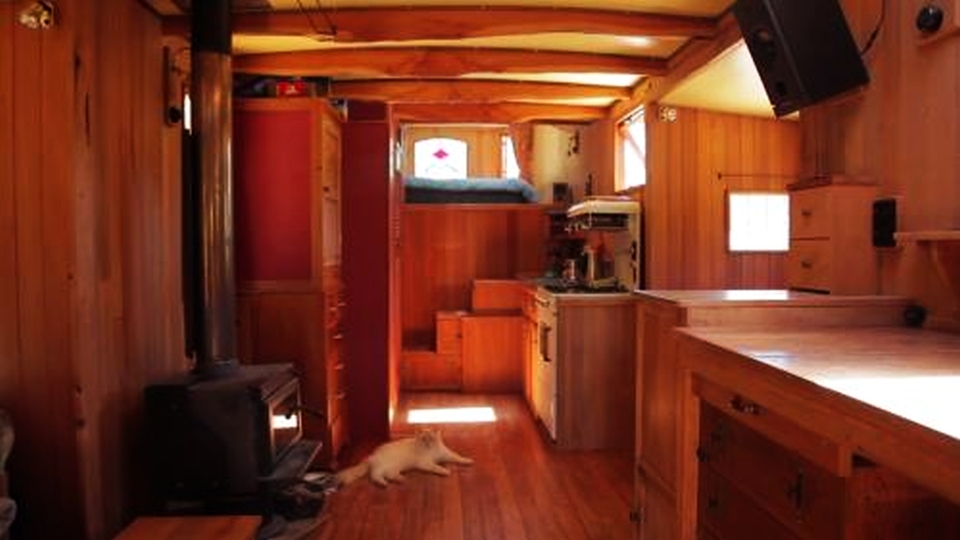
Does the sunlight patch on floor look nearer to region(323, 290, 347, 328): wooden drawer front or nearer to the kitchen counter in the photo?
region(323, 290, 347, 328): wooden drawer front

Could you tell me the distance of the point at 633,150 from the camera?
480cm

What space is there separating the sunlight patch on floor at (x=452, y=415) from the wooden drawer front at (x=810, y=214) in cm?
292

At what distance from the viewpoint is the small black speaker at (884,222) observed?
78.6 inches

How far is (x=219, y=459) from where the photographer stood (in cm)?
245

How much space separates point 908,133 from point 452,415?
3630 mm

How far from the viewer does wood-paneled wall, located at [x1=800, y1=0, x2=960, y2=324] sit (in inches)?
70.9

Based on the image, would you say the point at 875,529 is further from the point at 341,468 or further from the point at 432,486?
the point at 341,468

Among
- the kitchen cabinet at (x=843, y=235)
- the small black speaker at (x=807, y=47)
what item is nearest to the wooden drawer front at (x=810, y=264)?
the kitchen cabinet at (x=843, y=235)

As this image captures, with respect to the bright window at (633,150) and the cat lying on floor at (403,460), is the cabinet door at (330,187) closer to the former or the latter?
the cat lying on floor at (403,460)

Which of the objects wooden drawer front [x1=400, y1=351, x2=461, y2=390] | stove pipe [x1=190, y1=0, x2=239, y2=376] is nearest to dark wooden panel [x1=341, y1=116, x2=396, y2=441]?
wooden drawer front [x1=400, y1=351, x2=461, y2=390]

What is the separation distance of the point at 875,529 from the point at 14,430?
2446 millimetres

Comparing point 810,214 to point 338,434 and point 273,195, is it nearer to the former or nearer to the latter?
point 273,195

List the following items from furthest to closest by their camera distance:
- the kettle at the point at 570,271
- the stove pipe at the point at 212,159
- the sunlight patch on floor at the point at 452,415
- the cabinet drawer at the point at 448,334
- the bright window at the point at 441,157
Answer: the bright window at the point at 441,157 → the cabinet drawer at the point at 448,334 → the kettle at the point at 570,271 → the sunlight patch on floor at the point at 452,415 → the stove pipe at the point at 212,159

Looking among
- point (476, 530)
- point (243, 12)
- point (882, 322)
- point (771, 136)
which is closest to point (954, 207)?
point (882, 322)
